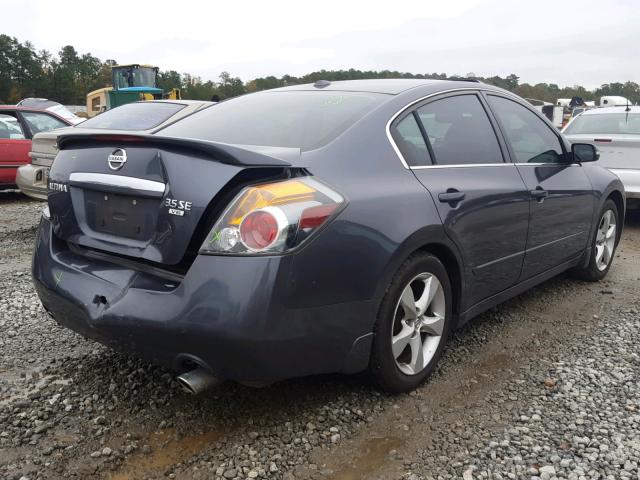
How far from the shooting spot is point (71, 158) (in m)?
2.74

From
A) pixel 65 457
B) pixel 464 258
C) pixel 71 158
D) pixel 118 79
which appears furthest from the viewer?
pixel 118 79

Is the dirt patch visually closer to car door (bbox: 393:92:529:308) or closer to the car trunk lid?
the car trunk lid

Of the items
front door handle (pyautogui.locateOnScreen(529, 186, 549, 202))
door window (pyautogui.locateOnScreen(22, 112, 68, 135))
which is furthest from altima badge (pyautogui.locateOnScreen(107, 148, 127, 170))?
door window (pyautogui.locateOnScreen(22, 112, 68, 135))

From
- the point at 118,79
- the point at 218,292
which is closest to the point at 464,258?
the point at 218,292

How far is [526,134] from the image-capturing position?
12.8 feet

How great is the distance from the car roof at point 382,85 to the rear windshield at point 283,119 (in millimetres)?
91

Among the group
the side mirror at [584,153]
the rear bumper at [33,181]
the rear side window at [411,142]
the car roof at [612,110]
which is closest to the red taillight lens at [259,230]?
the rear side window at [411,142]

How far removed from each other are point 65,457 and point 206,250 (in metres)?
0.98

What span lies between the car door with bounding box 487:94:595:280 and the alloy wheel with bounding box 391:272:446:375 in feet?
3.23

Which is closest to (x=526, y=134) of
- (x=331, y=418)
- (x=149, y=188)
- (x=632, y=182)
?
(x=331, y=418)

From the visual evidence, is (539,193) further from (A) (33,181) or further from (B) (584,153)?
(A) (33,181)

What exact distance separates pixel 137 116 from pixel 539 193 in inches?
194

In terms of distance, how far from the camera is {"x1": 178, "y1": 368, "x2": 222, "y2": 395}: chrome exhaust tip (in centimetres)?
228

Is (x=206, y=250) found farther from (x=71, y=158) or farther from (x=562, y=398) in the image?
(x=562, y=398)
